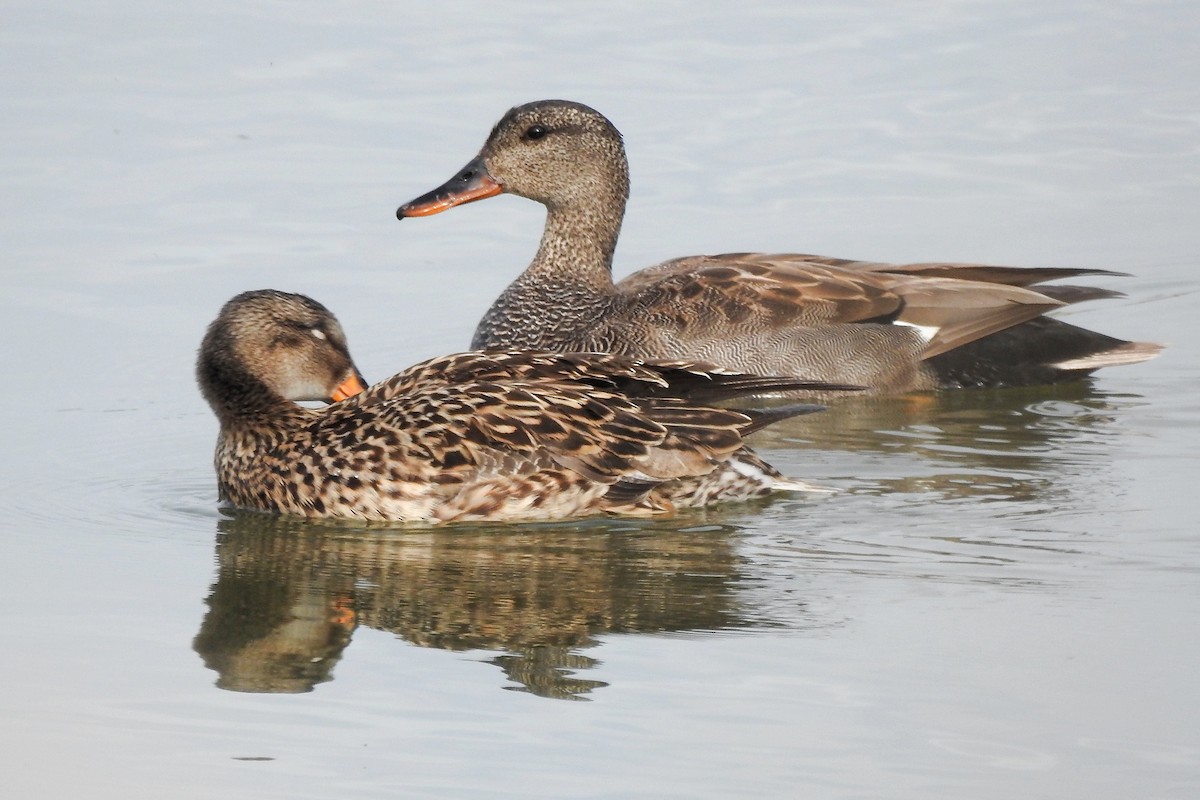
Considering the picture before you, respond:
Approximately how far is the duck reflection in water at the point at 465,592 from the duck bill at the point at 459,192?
3040 mm

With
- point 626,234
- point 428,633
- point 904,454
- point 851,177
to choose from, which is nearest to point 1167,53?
point 851,177

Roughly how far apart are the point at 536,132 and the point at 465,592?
455 cm

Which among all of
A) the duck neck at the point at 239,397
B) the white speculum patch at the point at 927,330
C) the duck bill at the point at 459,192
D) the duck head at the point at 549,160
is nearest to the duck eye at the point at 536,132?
the duck head at the point at 549,160

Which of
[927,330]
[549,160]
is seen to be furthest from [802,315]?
[549,160]

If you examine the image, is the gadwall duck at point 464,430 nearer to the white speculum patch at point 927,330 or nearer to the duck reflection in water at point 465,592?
the duck reflection in water at point 465,592

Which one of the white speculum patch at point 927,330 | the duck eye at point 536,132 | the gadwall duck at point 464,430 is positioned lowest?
the gadwall duck at point 464,430

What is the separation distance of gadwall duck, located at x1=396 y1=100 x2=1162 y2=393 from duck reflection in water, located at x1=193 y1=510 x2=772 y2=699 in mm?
2601

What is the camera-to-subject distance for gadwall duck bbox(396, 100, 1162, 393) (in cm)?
1081

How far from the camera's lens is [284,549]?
805 cm

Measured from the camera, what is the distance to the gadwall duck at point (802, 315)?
10812 mm

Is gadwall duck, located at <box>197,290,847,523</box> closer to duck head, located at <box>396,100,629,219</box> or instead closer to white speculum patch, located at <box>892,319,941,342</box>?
white speculum patch, located at <box>892,319,941,342</box>

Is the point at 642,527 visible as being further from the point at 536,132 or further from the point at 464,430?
the point at 536,132

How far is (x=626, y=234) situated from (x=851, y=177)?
5.02ft

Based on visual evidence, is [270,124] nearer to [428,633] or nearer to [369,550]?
[369,550]
